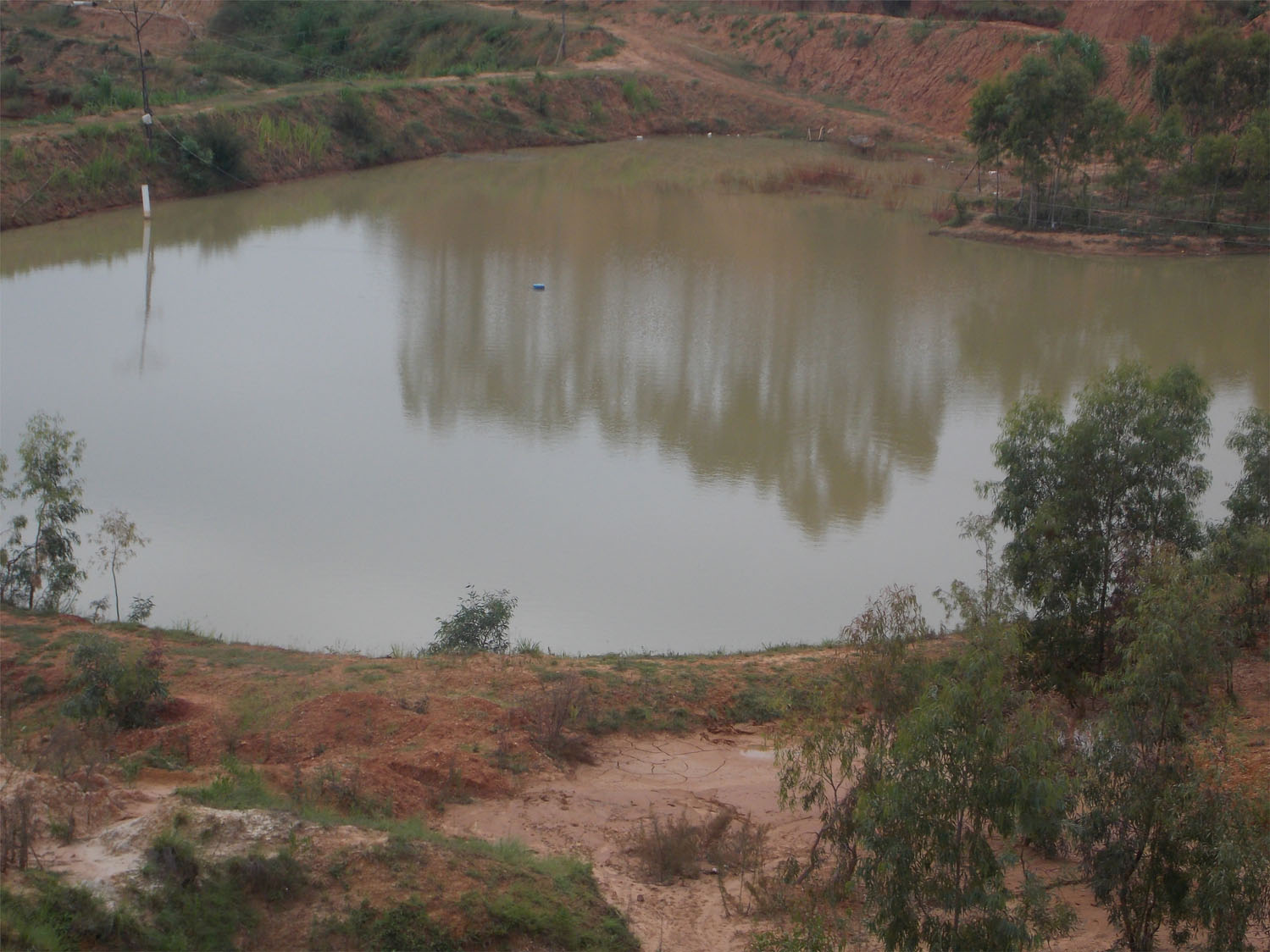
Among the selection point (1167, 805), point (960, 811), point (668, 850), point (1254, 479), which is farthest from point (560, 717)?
point (1254, 479)

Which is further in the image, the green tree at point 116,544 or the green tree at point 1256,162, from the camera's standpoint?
the green tree at point 1256,162

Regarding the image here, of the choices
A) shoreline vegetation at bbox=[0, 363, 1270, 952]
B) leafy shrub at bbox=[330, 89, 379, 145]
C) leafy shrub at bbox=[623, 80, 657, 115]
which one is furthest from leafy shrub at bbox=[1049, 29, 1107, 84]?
shoreline vegetation at bbox=[0, 363, 1270, 952]

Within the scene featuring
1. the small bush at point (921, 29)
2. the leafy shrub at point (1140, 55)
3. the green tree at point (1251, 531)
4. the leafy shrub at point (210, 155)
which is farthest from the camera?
the small bush at point (921, 29)

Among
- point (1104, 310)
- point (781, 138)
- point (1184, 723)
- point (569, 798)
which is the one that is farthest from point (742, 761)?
point (781, 138)

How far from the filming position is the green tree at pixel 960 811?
234 inches

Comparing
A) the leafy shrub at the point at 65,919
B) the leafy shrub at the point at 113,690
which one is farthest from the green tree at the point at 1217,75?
the leafy shrub at the point at 65,919

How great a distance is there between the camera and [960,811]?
602cm

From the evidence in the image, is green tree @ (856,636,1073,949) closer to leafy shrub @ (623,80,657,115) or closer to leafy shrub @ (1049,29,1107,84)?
leafy shrub @ (1049,29,1107,84)

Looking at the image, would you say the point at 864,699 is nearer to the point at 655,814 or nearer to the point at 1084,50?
the point at 655,814

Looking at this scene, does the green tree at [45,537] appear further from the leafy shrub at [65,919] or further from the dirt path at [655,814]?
the leafy shrub at [65,919]

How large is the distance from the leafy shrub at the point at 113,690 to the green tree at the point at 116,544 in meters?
2.86

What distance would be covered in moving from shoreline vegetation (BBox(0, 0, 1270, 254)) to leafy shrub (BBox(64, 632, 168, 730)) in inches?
910

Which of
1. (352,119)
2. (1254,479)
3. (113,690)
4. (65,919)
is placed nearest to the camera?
(65,919)

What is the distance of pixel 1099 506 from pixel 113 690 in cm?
770
